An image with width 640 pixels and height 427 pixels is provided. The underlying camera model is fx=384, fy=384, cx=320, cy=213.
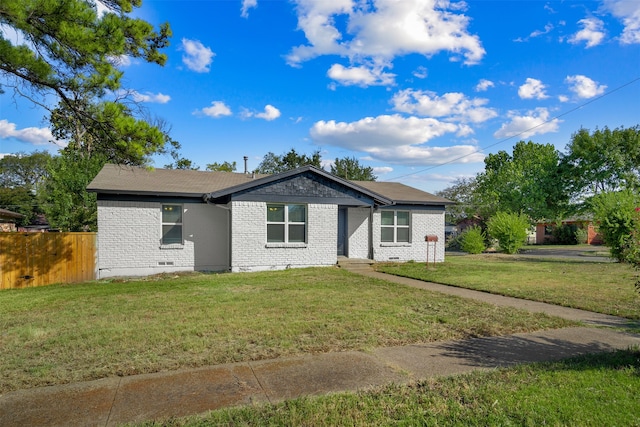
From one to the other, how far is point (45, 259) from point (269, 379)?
11.6 metres

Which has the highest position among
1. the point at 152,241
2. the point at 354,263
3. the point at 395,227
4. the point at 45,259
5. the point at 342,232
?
the point at 395,227

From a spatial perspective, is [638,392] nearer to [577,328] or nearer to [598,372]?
[598,372]

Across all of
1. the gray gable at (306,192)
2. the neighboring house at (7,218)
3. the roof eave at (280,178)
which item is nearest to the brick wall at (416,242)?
the roof eave at (280,178)

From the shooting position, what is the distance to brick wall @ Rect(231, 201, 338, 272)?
14234 mm

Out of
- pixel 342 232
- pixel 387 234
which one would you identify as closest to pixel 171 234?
pixel 342 232

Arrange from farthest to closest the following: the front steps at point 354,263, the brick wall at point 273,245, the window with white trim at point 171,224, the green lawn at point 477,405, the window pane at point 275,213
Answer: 1. the front steps at point 354,263
2. the window pane at point 275,213
3. the window with white trim at point 171,224
4. the brick wall at point 273,245
5. the green lawn at point 477,405

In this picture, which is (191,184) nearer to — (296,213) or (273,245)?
(273,245)

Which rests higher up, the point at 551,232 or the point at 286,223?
the point at 286,223

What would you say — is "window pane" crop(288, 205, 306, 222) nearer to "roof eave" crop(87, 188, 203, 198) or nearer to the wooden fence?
"roof eave" crop(87, 188, 203, 198)

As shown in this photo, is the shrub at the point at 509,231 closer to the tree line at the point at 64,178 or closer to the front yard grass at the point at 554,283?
the front yard grass at the point at 554,283

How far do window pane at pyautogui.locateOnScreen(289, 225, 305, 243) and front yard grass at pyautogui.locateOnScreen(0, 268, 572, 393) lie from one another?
4509mm

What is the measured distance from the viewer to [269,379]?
428cm

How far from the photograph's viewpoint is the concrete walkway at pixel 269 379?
11.7 feet

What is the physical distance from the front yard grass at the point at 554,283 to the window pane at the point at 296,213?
3.77 metres
